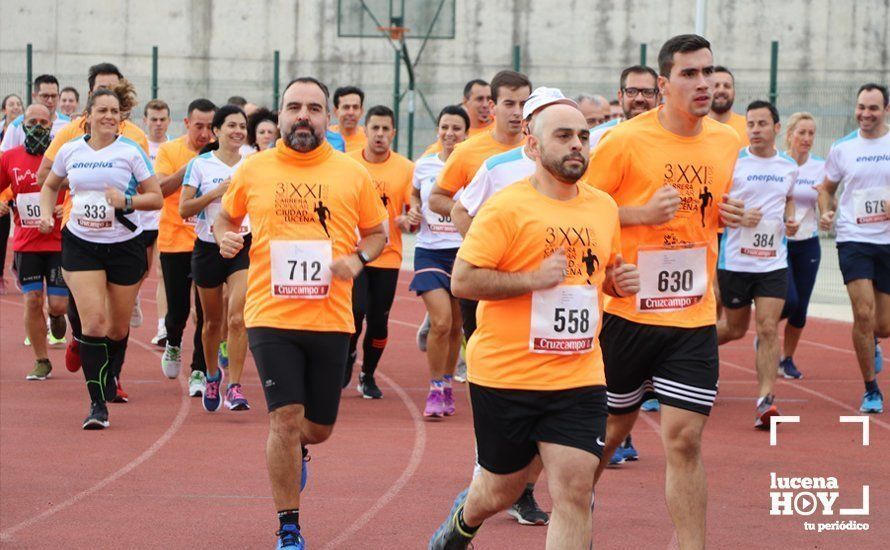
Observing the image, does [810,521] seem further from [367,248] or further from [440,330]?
[440,330]

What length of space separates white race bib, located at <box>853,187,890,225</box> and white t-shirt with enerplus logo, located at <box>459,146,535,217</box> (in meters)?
3.96

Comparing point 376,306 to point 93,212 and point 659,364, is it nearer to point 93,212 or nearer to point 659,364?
point 93,212

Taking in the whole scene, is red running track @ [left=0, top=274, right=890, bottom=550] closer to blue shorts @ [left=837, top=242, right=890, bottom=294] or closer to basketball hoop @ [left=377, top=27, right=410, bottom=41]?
blue shorts @ [left=837, top=242, right=890, bottom=294]

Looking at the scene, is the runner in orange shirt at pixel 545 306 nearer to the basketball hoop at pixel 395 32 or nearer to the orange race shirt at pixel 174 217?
the orange race shirt at pixel 174 217

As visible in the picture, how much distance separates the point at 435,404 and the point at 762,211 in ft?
8.70

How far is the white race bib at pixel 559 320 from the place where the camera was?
5.46 metres

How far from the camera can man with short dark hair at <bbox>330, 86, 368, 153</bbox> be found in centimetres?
1240

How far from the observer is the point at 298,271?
673 centimetres

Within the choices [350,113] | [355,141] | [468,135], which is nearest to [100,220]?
[350,113]

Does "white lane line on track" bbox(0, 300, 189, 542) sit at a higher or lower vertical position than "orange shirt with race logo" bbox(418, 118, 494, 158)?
lower

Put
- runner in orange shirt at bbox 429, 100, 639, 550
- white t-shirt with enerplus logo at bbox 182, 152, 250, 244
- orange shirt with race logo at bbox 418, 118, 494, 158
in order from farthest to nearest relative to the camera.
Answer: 1. orange shirt with race logo at bbox 418, 118, 494, 158
2. white t-shirt with enerplus logo at bbox 182, 152, 250, 244
3. runner in orange shirt at bbox 429, 100, 639, 550

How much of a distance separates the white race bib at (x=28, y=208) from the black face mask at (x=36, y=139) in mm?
398

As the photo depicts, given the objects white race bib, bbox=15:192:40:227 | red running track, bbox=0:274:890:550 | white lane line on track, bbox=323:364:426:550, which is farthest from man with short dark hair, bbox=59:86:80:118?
white lane line on track, bbox=323:364:426:550

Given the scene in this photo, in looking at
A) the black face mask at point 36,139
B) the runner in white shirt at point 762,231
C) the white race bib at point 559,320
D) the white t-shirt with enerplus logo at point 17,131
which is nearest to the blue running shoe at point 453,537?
the white race bib at point 559,320
